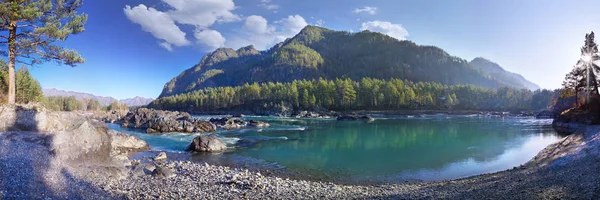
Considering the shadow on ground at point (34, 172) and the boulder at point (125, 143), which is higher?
the shadow on ground at point (34, 172)

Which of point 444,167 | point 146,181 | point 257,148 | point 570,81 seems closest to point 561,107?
point 570,81

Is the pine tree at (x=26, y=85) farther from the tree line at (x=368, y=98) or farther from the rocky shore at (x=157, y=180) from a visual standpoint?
the tree line at (x=368, y=98)

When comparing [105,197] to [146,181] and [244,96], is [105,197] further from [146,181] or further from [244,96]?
[244,96]

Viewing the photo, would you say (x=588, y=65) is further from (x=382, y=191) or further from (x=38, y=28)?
(x=38, y=28)

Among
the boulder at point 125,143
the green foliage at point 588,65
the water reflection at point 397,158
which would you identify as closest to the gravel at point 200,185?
the water reflection at point 397,158

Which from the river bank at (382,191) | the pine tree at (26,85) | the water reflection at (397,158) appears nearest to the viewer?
the river bank at (382,191)

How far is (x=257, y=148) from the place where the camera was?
3553 centimetres

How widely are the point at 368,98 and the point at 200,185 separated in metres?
137

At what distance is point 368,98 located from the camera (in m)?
147

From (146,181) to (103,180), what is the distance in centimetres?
205

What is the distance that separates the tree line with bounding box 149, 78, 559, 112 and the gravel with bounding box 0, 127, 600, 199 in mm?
119634

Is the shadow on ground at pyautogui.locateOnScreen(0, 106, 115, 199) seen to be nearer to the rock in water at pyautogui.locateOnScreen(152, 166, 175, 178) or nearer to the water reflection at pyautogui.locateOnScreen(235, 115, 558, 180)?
the rock in water at pyautogui.locateOnScreen(152, 166, 175, 178)

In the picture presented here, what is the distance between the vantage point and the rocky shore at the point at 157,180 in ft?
38.6

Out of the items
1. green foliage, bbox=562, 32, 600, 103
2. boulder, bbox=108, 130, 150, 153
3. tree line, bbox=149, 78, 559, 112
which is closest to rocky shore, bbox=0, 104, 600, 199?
boulder, bbox=108, 130, 150, 153
